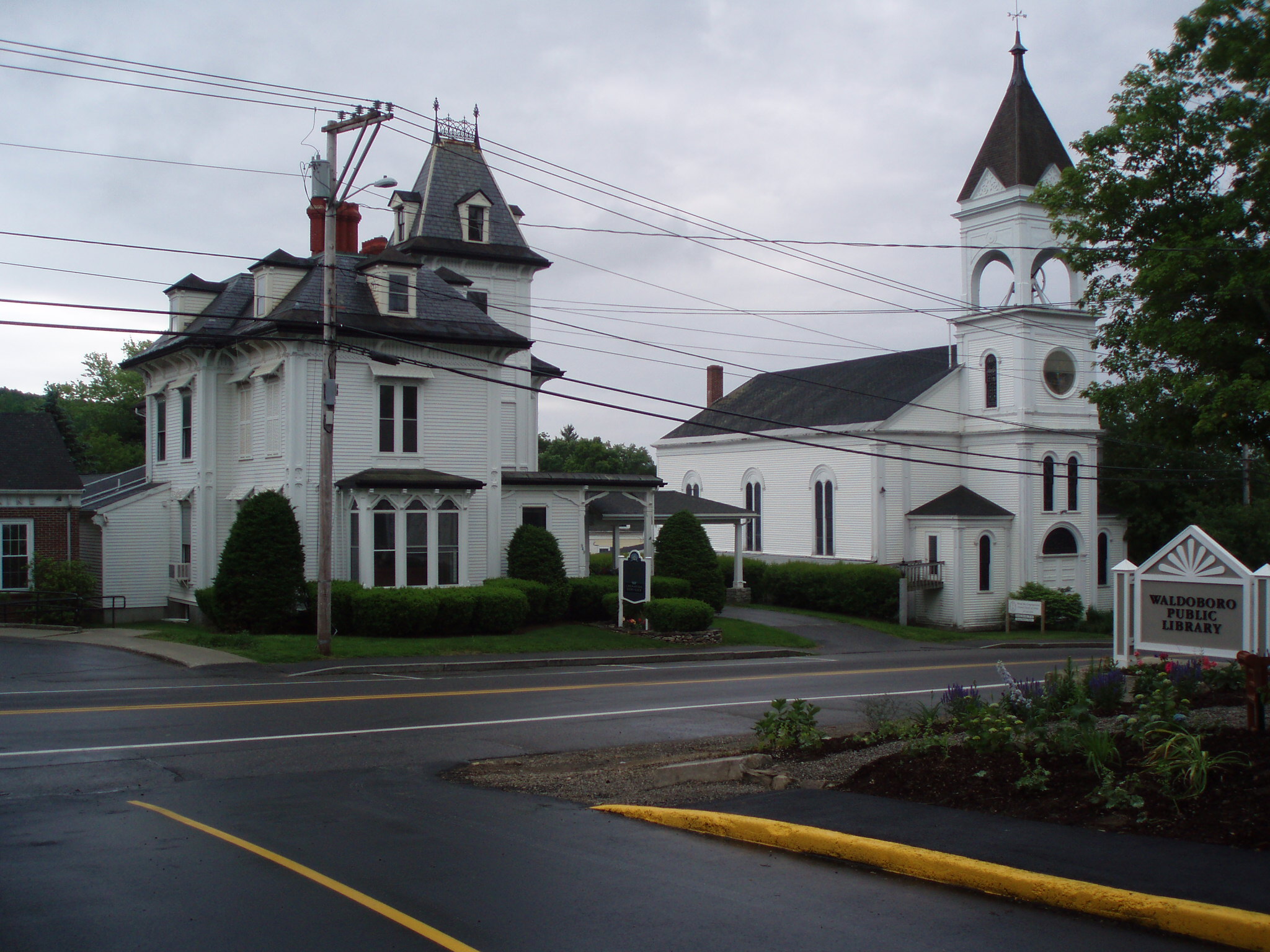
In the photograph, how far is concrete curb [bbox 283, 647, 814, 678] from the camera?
2125 centimetres

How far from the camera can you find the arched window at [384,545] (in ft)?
89.5

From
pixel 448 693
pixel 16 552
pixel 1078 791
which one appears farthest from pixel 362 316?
pixel 1078 791

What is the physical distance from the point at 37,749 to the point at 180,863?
5902 mm

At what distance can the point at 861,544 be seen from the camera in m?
42.9

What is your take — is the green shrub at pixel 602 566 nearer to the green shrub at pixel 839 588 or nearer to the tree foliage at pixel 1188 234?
the green shrub at pixel 839 588

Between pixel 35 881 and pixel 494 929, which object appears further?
pixel 35 881

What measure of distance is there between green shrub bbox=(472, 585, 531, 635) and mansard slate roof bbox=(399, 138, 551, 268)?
14587 millimetres

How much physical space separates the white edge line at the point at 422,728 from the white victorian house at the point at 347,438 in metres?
10.6

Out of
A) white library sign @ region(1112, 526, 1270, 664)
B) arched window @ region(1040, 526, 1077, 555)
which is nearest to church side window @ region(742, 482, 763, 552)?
arched window @ region(1040, 526, 1077, 555)

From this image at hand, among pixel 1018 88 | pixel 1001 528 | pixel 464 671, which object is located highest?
pixel 1018 88

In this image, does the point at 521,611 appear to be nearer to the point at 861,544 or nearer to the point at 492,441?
the point at 492,441

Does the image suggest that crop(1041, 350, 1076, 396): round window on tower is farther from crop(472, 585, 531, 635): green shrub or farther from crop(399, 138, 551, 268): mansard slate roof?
crop(472, 585, 531, 635): green shrub

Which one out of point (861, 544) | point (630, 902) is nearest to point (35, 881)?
point (630, 902)

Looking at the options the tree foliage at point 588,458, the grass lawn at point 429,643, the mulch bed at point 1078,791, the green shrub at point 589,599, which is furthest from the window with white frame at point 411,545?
the tree foliage at point 588,458
